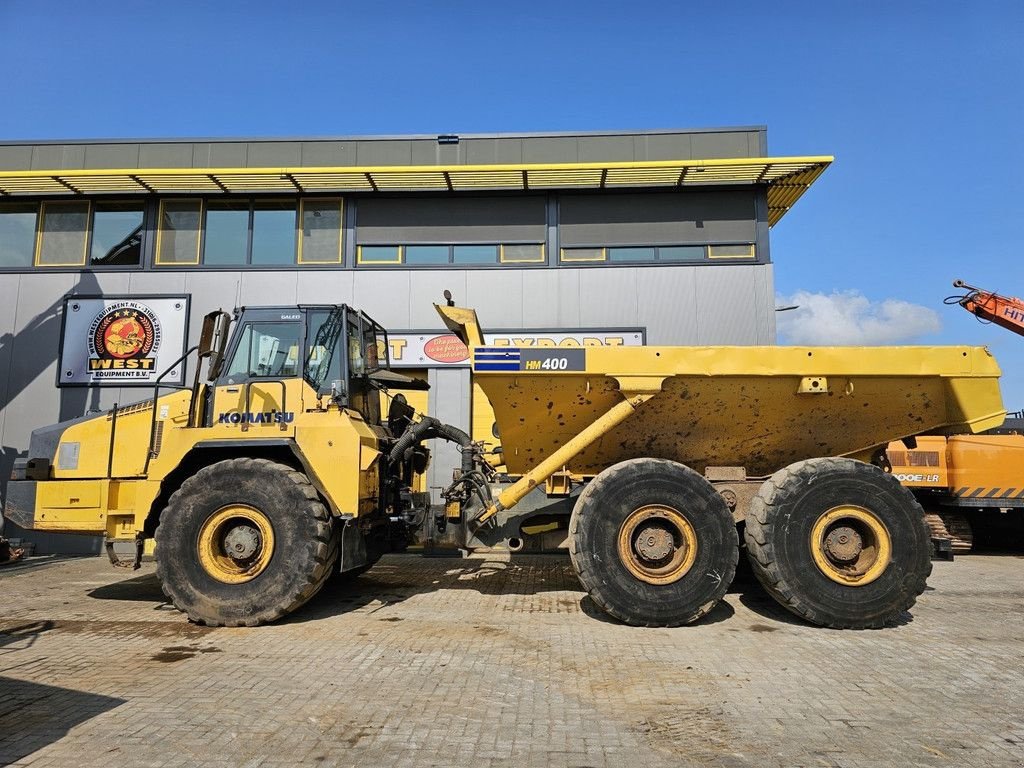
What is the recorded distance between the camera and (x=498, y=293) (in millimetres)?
11305

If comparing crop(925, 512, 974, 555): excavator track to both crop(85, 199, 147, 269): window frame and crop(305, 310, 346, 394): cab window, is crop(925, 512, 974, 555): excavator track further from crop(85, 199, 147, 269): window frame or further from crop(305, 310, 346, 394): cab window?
crop(85, 199, 147, 269): window frame

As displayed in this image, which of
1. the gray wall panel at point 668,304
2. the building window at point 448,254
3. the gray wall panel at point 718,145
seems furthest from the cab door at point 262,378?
the gray wall panel at point 718,145

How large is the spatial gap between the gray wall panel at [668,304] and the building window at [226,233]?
24.6 feet

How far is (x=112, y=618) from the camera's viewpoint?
5863mm

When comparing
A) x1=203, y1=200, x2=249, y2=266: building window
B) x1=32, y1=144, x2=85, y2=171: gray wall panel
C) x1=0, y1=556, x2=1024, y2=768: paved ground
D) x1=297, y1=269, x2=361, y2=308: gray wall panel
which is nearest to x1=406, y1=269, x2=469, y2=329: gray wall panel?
x1=297, y1=269, x2=361, y2=308: gray wall panel

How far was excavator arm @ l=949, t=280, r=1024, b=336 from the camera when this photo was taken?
1328 cm

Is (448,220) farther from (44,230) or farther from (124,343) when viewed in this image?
(44,230)

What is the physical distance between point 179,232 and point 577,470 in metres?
9.62

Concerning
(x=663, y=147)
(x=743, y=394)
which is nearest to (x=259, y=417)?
(x=743, y=394)

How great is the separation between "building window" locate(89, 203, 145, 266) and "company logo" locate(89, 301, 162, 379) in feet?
3.48

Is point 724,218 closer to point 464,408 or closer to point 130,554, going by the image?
point 464,408

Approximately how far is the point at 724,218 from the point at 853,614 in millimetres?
→ 7981

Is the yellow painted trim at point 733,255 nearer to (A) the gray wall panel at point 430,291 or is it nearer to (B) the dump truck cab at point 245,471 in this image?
(A) the gray wall panel at point 430,291

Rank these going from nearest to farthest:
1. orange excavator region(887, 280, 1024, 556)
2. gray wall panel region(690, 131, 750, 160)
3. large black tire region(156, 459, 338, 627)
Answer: large black tire region(156, 459, 338, 627), orange excavator region(887, 280, 1024, 556), gray wall panel region(690, 131, 750, 160)
